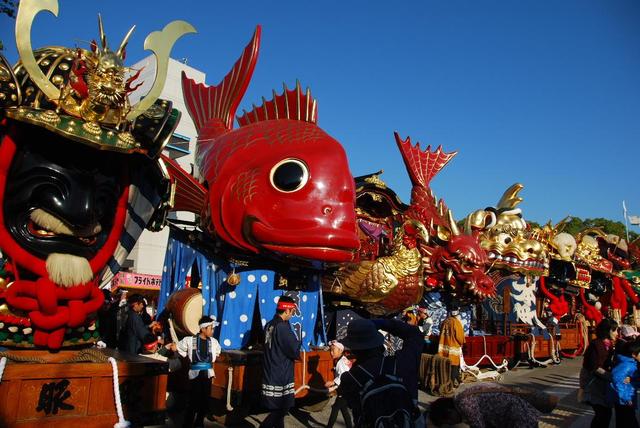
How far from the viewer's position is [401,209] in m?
11.1

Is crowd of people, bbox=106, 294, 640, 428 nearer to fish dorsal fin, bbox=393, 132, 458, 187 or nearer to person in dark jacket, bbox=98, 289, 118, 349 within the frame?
person in dark jacket, bbox=98, 289, 118, 349

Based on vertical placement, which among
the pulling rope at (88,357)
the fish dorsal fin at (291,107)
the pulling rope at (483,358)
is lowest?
the pulling rope at (483,358)

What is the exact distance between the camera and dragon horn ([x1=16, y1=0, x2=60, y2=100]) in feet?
11.1

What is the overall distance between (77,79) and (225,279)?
11.4 feet

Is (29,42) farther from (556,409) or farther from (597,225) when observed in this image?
(597,225)

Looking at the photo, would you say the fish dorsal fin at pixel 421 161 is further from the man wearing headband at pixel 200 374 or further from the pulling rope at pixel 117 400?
the pulling rope at pixel 117 400

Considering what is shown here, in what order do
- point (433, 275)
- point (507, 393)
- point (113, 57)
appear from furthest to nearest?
point (433, 275), point (113, 57), point (507, 393)

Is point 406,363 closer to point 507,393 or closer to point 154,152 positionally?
point 507,393

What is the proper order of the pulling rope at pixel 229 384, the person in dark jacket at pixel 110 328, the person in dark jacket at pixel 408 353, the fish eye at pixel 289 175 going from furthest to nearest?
the person in dark jacket at pixel 110 328 → the fish eye at pixel 289 175 → the pulling rope at pixel 229 384 → the person in dark jacket at pixel 408 353

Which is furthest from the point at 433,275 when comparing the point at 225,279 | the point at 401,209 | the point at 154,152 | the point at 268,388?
the point at 154,152

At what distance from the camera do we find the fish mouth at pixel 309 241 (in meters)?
5.65

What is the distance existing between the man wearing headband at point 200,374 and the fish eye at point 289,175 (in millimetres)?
1791

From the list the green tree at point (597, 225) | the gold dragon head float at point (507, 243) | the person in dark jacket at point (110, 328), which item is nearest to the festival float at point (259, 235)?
the person in dark jacket at point (110, 328)

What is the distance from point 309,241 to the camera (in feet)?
18.6
